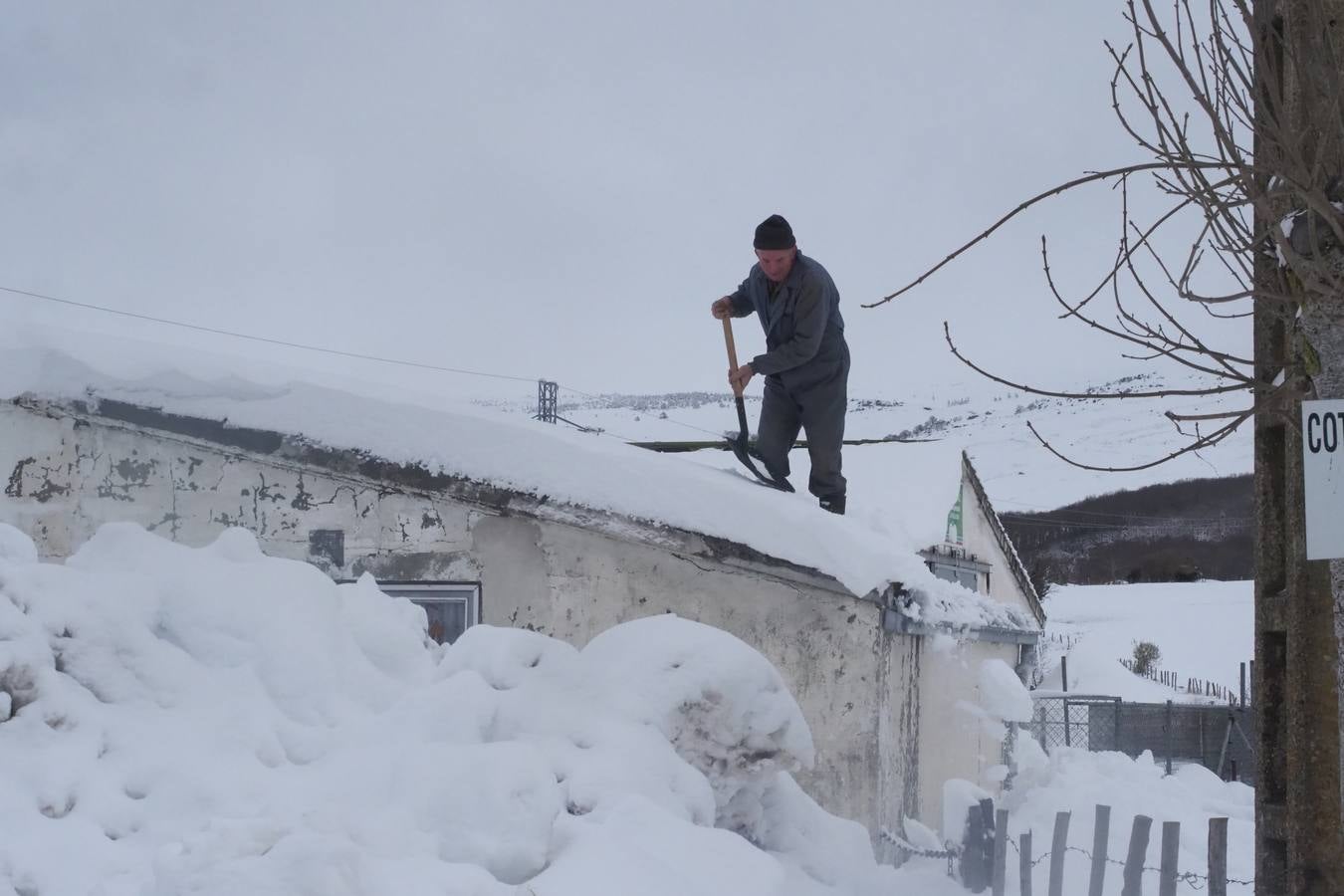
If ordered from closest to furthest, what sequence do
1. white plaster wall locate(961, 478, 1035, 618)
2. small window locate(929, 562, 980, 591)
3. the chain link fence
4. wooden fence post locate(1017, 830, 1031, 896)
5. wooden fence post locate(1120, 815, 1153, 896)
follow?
wooden fence post locate(1120, 815, 1153, 896), wooden fence post locate(1017, 830, 1031, 896), small window locate(929, 562, 980, 591), white plaster wall locate(961, 478, 1035, 618), the chain link fence

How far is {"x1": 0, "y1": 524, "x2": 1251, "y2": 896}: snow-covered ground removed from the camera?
3180 millimetres

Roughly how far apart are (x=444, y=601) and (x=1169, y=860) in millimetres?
3979

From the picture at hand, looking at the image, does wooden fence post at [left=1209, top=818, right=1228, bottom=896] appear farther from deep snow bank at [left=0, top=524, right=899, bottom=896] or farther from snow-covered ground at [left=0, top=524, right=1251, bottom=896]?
deep snow bank at [left=0, top=524, right=899, bottom=896]

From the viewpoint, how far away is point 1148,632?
38.9 metres

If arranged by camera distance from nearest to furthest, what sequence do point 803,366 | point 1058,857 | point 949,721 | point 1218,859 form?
point 1218,859
point 1058,857
point 803,366
point 949,721

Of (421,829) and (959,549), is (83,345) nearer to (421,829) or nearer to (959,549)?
(421,829)

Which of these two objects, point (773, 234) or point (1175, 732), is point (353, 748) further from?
point (1175, 732)

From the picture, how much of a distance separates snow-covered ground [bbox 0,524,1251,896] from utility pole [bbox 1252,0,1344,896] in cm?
157

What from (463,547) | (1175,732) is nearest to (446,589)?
(463,547)

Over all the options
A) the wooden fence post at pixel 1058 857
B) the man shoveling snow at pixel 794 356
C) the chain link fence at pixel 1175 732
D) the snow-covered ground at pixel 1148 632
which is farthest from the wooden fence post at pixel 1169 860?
the snow-covered ground at pixel 1148 632

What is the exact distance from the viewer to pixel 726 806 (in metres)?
4.57

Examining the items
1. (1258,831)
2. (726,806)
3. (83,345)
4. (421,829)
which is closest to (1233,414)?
(1258,831)

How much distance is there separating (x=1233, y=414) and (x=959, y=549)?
34.7ft

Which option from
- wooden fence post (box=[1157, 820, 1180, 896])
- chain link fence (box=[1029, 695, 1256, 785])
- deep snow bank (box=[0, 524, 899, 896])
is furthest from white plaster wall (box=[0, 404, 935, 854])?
chain link fence (box=[1029, 695, 1256, 785])
